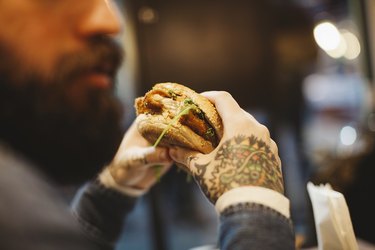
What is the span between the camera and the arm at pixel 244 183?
83cm

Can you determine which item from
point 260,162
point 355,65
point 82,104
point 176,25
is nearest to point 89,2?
point 82,104

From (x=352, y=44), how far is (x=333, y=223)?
10.7ft

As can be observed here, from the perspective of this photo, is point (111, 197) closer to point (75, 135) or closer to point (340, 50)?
point (75, 135)

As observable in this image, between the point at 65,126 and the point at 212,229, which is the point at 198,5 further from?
the point at 65,126

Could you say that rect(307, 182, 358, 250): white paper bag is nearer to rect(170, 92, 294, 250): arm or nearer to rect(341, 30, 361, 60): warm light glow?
rect(170, 92, 294, 250): arm

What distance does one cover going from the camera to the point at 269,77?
2.87 metres

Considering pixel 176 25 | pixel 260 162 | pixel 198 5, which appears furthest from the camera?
pixel 198 5

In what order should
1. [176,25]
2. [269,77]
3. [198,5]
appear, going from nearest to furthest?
1. [176,25]
2. [198,5]
3. [269,77]

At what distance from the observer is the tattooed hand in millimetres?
875

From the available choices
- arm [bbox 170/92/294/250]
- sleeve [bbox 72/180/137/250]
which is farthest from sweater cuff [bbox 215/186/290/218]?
sleeve [bbox 72/180/137/250]

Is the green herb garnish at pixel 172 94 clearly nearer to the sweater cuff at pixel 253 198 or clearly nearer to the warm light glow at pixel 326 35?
the sweater cuff at pixel 253 198

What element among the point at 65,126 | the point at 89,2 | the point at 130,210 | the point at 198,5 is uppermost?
the point at 198,5

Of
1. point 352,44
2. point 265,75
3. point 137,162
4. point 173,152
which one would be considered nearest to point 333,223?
point 173,152

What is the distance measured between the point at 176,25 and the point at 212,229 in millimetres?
987
